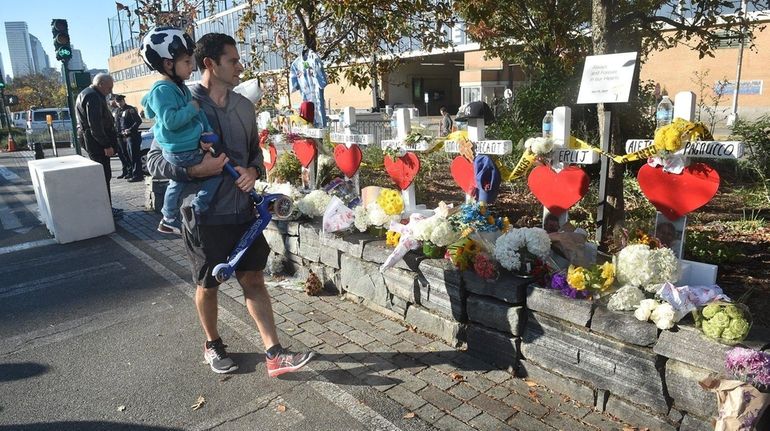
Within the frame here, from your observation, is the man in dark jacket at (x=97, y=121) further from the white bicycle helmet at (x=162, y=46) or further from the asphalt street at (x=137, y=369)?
the white bicycle helmet at (x=162, y=46)

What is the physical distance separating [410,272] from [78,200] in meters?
4.75

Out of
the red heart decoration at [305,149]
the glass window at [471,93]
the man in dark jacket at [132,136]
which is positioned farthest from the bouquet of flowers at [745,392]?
the glass window at [471,93]

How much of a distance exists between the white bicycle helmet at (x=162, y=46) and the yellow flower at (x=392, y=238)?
6.10ft

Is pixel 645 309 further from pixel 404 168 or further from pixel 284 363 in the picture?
pixel 404 168

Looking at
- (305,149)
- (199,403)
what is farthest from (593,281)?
(305,149)

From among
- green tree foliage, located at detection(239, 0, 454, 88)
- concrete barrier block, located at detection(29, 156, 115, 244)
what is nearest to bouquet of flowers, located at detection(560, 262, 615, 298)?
green tree foliage, located at detection(239, 0, 454, 88)

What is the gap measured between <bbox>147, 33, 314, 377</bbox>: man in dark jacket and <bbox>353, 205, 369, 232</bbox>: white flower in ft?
3.83

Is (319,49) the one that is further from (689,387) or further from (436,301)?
(689,387)

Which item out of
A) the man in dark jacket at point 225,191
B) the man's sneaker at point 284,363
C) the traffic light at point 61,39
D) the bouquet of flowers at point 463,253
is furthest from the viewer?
the traffic light at point 61,39

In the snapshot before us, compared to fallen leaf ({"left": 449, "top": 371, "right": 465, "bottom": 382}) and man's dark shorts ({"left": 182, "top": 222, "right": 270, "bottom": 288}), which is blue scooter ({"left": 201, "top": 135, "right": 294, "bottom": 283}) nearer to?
man's dark shorts ({"left": 182, "top": 222, "right": 270, "bottom": 288})

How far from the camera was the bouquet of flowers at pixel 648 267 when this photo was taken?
2.73m

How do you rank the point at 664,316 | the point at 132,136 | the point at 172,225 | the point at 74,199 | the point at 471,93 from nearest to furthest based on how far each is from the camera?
the point at 664,316 → the point at 172,225 → the point at 74,199 → the point at 132,136 → the point at 471,93

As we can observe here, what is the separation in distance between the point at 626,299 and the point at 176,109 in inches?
98.6

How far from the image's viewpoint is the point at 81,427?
2.86m
